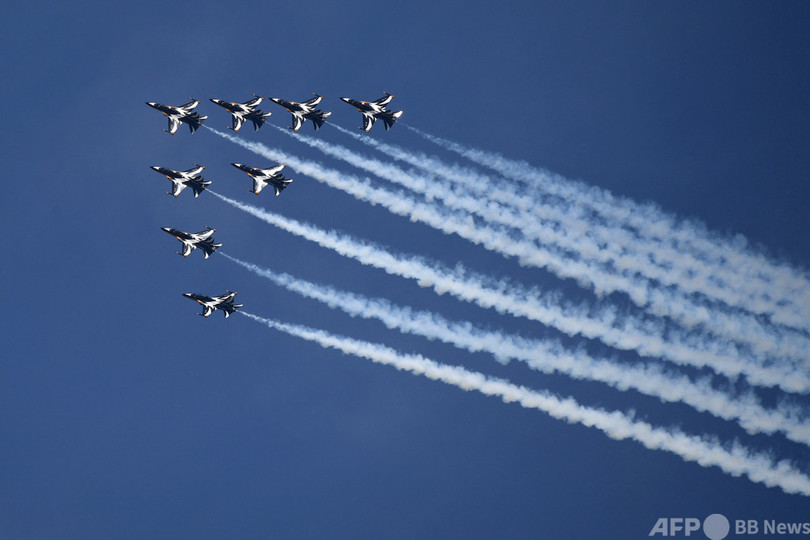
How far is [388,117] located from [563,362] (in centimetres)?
2885

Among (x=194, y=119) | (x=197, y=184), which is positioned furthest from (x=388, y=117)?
(x=197, y=184)

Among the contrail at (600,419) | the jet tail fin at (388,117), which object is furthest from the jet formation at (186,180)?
the jet tail fin at (388,117)

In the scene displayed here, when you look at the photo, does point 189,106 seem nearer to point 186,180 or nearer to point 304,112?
point 186,180

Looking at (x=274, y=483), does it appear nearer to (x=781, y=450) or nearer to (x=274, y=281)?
(x=274, y=281)

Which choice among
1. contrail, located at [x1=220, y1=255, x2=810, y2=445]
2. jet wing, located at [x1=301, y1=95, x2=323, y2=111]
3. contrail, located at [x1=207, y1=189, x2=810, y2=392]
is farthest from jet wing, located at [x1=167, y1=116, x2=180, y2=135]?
contrail, located at [x1=220, y1=255, x2=810, y2=445]

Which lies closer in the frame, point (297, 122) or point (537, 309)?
point (537, 309)

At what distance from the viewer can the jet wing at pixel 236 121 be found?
276ft

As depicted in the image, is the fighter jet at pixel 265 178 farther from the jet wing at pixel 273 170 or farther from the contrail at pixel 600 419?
the contrail at pixel 600 419

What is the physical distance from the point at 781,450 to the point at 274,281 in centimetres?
→ 4508

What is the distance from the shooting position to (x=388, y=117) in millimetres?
83188

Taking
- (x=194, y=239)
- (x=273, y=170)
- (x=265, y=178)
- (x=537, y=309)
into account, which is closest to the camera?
(x=537, y=309)

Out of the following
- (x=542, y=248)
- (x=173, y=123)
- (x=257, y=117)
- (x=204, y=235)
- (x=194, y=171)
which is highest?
(x=257, y=117)

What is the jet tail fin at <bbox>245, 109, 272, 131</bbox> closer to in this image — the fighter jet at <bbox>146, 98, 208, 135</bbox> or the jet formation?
the fighter jet at <bbox>146, 98, 208, 135</bbox>

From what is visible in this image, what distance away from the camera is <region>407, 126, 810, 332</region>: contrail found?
7062 cm
